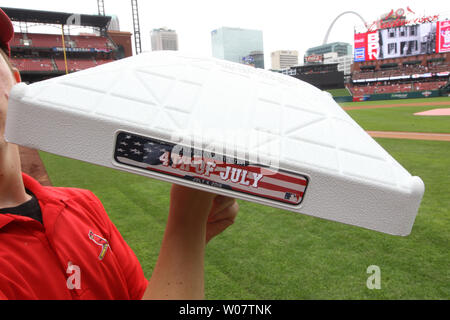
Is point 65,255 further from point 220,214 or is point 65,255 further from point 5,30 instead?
point 5,30

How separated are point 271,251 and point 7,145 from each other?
9.28ft

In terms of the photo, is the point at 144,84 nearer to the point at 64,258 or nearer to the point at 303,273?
the point at 64,258

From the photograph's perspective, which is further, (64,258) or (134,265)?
(134,265)

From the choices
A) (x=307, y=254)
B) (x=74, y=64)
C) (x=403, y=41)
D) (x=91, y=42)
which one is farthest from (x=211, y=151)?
(x=403, y=41)

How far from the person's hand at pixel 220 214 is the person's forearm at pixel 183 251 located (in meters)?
0.14

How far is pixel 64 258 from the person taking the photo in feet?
2.90

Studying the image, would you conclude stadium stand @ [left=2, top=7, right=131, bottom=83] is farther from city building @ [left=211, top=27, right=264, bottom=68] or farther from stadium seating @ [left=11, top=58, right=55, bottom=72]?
city building @ [left=211, top=27, right=264, bottom=68]

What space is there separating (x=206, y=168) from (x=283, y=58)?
126 metres

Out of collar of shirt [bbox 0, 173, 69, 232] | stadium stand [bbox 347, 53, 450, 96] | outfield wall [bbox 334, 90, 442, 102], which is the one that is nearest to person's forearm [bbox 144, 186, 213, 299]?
collar of shirt [bbox 0, 173, 69, 232]

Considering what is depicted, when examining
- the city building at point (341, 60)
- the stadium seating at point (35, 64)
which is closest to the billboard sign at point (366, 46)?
the stadium seating at point (35, 64)

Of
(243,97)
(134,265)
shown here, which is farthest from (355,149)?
(134,265)

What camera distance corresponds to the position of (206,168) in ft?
1.73

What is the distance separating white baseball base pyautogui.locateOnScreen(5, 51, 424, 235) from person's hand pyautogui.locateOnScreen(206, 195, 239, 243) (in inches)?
11.8

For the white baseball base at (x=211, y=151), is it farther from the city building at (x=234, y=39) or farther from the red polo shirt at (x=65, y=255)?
the city building at (x=234, y=39)
